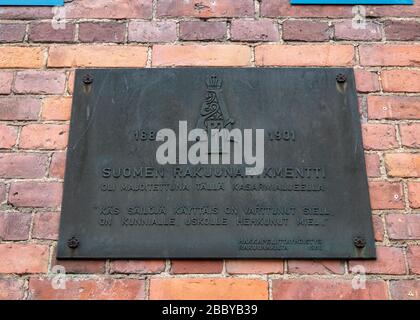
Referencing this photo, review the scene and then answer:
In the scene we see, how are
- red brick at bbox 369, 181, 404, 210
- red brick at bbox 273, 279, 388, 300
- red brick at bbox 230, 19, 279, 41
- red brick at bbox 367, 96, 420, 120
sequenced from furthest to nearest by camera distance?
red brick at bbox 230, 19, 279, 41 < red brick at bbox 367, 96, 420, 120 < red brick at bbox 369, 181, 404, 210 < red brick at bbox 273, 279, 388, 300

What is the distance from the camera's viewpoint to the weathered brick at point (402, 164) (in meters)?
1.86

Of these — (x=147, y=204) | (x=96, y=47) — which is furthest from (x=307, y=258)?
(x=96, y=47)

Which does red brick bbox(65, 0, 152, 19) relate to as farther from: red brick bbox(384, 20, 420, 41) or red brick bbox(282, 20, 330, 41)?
red brick bbox(384, 20, 420, 41)

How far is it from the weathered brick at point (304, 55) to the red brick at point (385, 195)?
0.48 m

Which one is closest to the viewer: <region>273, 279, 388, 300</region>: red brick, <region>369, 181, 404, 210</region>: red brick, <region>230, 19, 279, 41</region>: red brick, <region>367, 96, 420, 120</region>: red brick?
<region>273, 279, 388, 300</region>: red brick

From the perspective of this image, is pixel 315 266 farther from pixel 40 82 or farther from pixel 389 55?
pixel 40 82

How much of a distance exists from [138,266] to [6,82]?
866 mm


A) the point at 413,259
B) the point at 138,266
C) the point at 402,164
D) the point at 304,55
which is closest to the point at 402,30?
the point at 304,55

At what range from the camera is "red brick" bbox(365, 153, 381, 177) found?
185 centimetres

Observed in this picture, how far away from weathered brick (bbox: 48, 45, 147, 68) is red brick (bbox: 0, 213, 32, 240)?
582mm

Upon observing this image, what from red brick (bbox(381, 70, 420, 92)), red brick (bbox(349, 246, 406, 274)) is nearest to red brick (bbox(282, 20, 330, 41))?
red brick (bbox(381, 70, 420, 92))

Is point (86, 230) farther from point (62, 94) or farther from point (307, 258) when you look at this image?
point (307, 258)

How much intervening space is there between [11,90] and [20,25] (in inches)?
11.1

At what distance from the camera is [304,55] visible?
2014 millimetres
